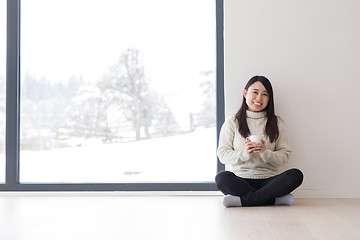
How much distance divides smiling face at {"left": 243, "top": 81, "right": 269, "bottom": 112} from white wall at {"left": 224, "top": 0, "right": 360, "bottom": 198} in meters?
0.14

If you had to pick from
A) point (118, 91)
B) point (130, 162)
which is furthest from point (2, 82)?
point (130, 162)

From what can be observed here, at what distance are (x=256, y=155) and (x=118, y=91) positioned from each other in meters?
1.17

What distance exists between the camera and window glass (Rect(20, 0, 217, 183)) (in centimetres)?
349

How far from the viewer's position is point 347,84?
10.6ft

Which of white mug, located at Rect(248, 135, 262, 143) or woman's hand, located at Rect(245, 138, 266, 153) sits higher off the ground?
white mug, located at Rect(248, 135, 262, 143)

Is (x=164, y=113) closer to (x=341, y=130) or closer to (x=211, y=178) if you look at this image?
(x=211, y=178)

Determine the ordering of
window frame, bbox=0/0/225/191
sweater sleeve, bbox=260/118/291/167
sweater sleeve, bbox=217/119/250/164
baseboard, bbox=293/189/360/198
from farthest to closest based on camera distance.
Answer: window frame, bbox=0/0/225/191 < baseboard, bbox=293/189/360/198 < sweater sleeve, bbox=217/119/250/164 < sweater sleeve, bbox=260/118/291/167

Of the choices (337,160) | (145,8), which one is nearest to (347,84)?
(337,160)

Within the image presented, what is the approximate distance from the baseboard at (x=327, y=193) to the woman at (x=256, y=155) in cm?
27

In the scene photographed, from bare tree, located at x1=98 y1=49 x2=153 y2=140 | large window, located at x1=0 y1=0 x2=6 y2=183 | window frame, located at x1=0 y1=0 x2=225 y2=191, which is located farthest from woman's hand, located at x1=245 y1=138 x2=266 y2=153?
large window, located at x1=0 y1=0 x2=6 y2=183

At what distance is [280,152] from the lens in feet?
10.0

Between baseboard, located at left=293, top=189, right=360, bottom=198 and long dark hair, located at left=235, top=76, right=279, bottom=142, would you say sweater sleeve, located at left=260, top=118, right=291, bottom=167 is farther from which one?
baseboard, located at left=293, top=189, right=360, bottom=198

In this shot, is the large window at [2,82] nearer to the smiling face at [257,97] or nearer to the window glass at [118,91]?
the window glass at [118,91]

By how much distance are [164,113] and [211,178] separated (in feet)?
1.95
